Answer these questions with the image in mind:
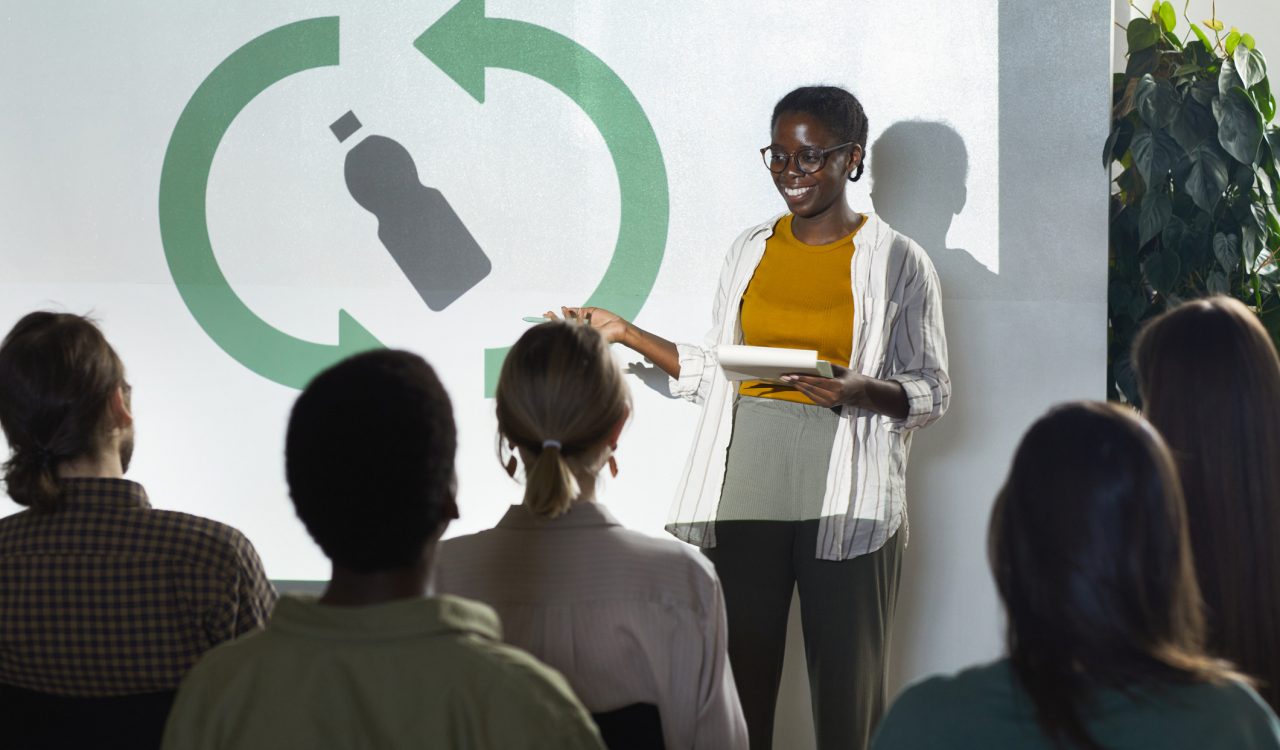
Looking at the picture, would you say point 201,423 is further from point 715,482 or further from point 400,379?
point 400,379

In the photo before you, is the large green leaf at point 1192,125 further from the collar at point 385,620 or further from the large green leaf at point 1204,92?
the collar at point 385,620

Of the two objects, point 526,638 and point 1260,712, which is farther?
point 526,638

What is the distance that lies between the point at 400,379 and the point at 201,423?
2.29 meters

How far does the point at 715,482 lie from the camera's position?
2908 mm

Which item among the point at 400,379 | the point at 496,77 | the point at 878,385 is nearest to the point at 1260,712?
the point at 400,379

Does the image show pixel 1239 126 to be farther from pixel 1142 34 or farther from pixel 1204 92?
pixel 1142 34

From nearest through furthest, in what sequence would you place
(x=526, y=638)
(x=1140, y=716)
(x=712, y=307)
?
(x=1140, y=716), (x=526, y=638), (x=712, y=307)

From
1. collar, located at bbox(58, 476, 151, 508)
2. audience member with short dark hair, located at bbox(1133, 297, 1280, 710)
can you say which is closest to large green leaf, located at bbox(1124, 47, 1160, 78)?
audience member with short dark hair, located at bbox(1133, 297, 1280, 710)

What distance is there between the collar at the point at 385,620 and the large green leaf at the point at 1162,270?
9.05 ft

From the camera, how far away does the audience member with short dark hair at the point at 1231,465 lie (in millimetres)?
1584

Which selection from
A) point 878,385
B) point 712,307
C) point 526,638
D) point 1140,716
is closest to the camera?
point 1140,716

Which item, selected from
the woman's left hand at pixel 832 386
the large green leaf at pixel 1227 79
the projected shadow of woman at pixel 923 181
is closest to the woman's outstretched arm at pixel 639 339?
the woman's left hand at pixel 832 386

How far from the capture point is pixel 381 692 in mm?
1153

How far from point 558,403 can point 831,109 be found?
51.6 inches
